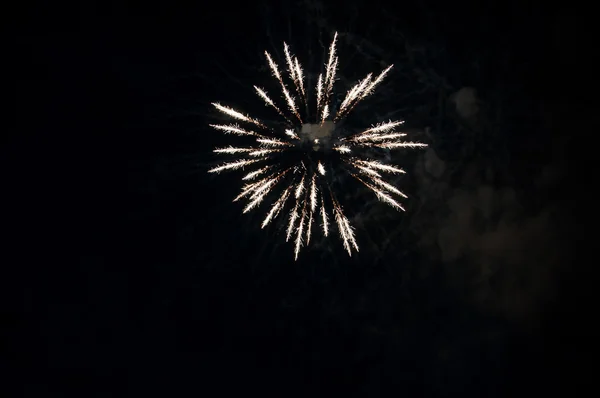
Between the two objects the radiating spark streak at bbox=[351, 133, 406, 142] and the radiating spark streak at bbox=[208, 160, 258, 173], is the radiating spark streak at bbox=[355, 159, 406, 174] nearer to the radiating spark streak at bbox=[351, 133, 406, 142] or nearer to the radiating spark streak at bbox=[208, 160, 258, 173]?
the radiating spark streak at bbox=[351, 133, 406, 142]

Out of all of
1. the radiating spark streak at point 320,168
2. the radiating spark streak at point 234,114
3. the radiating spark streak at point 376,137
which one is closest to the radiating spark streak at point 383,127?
the radiating spark streak at point 376,137

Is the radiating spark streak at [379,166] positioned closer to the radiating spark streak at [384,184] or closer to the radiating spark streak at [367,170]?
the radiating spark streak at [367,170]

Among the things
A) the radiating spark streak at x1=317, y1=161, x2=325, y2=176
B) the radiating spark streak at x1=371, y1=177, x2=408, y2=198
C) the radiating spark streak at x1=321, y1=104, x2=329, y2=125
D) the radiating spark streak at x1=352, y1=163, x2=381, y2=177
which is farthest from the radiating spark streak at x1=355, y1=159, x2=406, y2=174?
the radiating spark streak at x1=321, y1=104, x2=329, y2=125

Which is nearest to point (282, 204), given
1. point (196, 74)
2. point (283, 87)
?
point (283, 87)

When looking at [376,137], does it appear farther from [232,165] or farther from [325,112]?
[232,165]

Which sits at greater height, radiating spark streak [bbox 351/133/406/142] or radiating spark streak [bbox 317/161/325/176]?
radiating spark streak [bbox 351/133/406/142]

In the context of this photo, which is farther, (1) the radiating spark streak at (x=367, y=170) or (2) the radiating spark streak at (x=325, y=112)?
(1) the radiating spark streak at (x=367, y=170)

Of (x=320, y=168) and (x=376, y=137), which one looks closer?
(x=320, y=168)

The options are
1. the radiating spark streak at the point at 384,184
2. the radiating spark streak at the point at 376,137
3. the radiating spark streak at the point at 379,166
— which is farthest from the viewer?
the radiating spark streak at the point at 384,184

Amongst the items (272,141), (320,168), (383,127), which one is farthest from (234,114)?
(383,127)

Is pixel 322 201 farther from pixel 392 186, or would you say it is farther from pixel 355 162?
pixel 392 186

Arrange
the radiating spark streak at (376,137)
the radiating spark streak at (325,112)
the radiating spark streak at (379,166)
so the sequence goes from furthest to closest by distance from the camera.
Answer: the radiating spark streak at (379,166), the radiating spark streak at (376,137), the radiating spark streak at (325,112)
